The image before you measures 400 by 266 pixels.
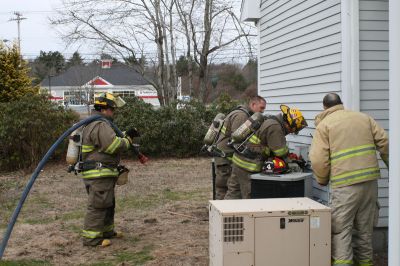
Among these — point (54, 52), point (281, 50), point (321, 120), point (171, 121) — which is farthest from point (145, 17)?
point (54, 52)

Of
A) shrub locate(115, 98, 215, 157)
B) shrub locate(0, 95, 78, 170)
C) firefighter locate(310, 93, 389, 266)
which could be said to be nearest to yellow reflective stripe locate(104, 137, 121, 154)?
firefighter locate(310, 93, 389, 266)

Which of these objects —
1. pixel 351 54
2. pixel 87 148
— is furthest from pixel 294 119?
pixel 87 148

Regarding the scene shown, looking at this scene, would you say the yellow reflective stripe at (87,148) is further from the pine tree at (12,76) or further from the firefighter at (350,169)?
the pine tree at (12,76)

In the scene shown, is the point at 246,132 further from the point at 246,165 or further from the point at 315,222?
the point at 315,222

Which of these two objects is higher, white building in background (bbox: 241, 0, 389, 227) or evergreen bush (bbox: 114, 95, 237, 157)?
white building in background (bbox: 241, 0, 389, 227)

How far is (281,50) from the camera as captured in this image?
28.6 feet

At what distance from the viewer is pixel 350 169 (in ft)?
17.3

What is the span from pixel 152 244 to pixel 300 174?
2366 mm

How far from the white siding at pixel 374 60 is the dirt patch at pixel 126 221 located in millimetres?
1853

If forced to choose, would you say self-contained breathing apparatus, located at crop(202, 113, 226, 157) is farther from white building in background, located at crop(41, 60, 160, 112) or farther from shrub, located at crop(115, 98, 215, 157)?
white building in background, located at crop(41, 60, 160, 112)

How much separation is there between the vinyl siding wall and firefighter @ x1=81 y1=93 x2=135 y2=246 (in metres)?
2.69

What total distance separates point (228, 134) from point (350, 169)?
9.76ft

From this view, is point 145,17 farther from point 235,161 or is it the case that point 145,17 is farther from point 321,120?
point 321,120

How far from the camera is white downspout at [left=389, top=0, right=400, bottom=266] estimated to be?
12.2 ft
